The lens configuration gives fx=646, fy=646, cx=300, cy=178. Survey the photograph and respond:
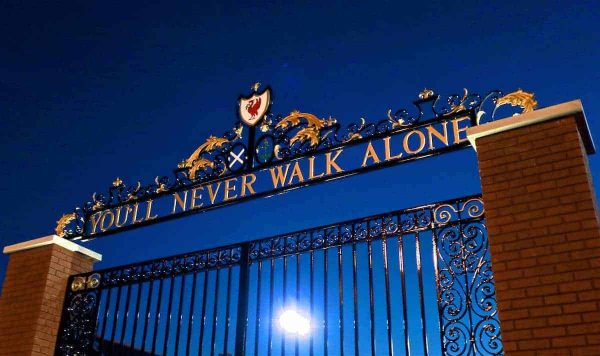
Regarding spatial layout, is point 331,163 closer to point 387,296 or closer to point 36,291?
point 387,296

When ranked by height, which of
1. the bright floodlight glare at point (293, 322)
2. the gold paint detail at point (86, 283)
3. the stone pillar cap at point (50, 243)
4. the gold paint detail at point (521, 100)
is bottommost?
the bright floodlight glare at point (293, 322)

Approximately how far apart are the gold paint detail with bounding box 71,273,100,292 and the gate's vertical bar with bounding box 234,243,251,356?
100 inches

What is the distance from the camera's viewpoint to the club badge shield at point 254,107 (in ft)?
28.5

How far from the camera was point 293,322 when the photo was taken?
21.4 ft

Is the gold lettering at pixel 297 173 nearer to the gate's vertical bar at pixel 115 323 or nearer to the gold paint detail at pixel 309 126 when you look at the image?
the gold paint detail at pixel 309 126

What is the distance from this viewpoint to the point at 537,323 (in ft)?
16.6

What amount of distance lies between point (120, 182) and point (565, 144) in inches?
247

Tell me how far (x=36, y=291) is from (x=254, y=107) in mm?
3897

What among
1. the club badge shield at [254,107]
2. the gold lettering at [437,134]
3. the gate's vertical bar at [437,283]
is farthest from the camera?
the club badge shield at [254,107]

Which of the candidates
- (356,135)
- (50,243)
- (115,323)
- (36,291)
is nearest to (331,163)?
(356,135)

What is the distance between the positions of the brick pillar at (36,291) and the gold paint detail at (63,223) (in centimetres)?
27

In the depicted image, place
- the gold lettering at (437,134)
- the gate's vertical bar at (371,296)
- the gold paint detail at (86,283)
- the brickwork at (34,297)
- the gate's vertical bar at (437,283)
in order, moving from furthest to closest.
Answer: the gold paint detail at (86,283) < the brickwork at (34,297) < the gold lettering at (437,134) < the gate's vertical bar at (371,296) < the gate's vertical bar at (437,283)

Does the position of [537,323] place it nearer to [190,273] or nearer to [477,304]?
[477,304]

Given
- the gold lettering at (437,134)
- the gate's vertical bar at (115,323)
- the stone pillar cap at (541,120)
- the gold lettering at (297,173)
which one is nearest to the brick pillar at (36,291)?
the gate's vertical bar at (115,323)
